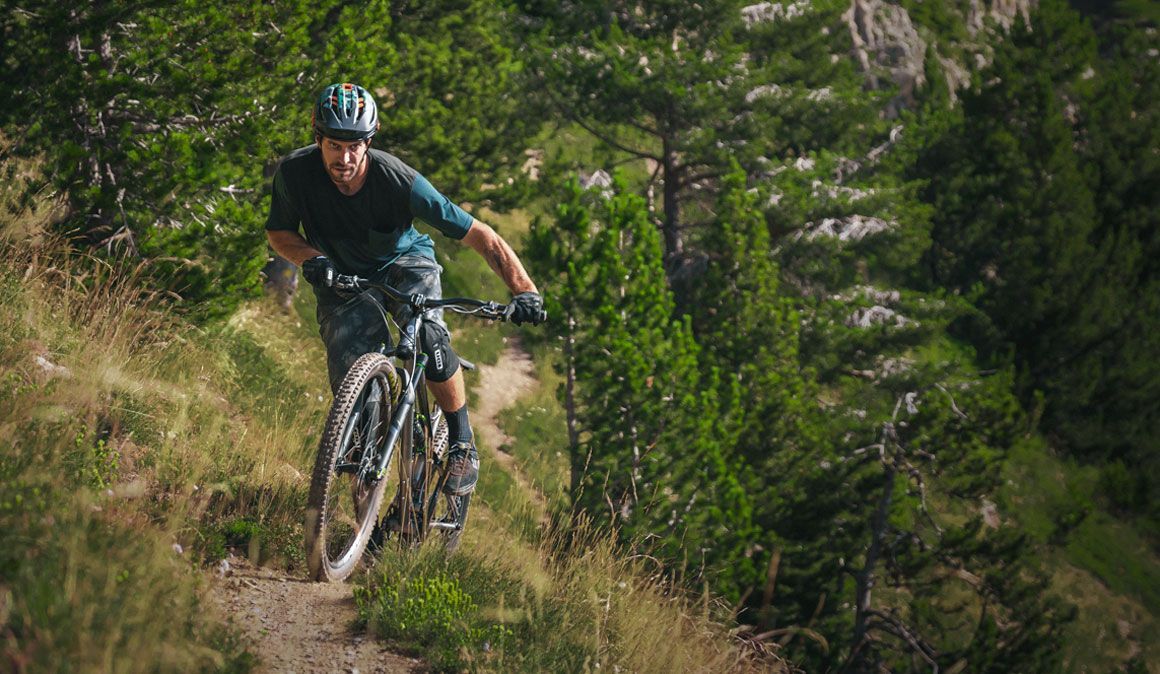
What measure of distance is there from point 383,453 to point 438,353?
688mm

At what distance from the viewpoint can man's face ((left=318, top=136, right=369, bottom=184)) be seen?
4.75 meters

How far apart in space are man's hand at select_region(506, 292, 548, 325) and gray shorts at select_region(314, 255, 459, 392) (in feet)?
1.45

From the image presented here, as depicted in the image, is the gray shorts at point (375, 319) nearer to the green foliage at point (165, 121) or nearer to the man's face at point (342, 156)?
the man's face at point (342, 156)

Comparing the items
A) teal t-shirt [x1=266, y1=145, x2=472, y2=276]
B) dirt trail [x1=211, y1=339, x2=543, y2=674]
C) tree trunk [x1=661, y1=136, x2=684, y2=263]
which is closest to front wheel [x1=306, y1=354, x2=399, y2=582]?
dirt trail [x1=211, y1=339, x2=543, y2=674]

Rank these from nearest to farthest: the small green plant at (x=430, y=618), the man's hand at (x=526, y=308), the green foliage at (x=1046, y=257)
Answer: the small green plant at (x=430, y=618) → the man's hand at (x=526, y=308) → the green foliage at (x=1046, y=257)

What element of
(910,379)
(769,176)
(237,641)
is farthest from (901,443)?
(237,641)

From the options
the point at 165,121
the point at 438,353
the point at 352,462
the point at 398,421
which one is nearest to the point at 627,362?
the point at 165,121

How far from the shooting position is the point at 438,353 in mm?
5258

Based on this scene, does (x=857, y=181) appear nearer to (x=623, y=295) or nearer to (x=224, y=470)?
(x=623, y=295)

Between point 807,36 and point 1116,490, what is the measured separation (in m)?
26.4

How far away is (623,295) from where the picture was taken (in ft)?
54.9

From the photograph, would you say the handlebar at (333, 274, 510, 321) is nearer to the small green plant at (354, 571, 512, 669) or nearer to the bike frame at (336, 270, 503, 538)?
the bike frame at (336, 270, 503, 538)

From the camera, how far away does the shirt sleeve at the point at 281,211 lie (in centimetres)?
510

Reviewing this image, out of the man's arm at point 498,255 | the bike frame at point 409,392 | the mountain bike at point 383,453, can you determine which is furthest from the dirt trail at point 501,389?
the man's arm at point 498,255
